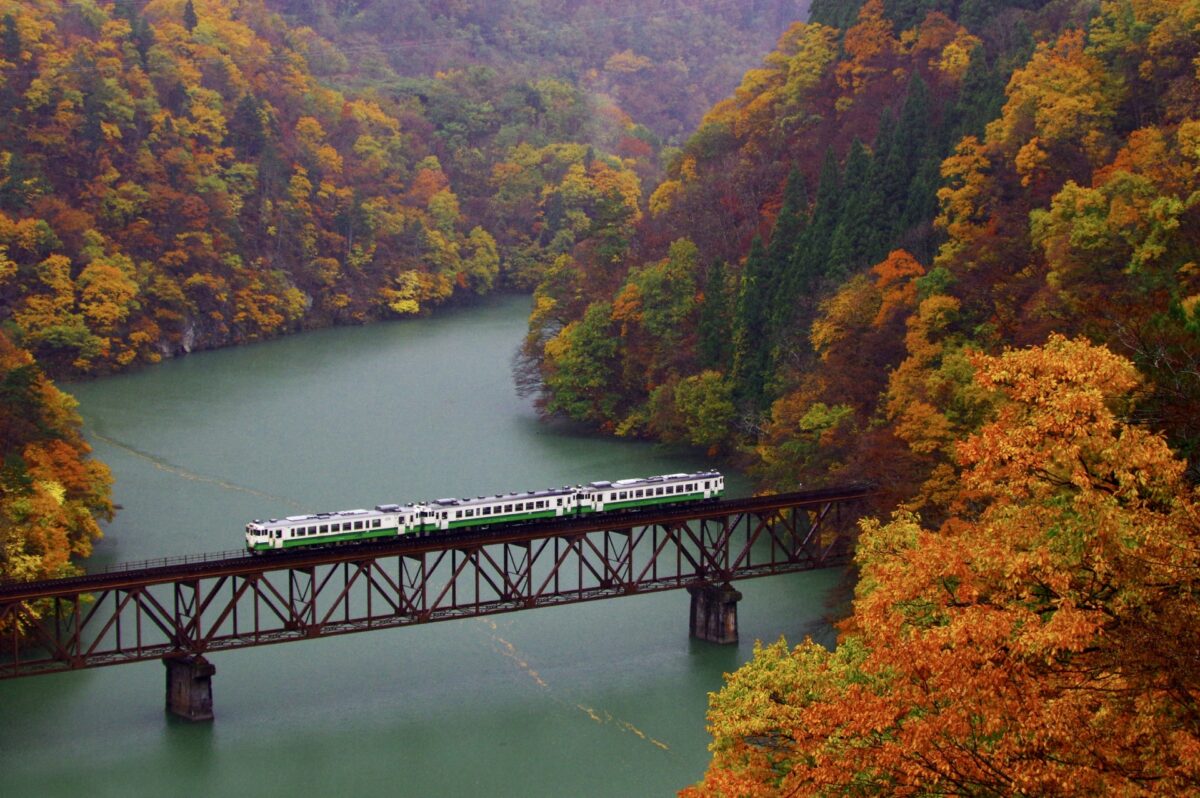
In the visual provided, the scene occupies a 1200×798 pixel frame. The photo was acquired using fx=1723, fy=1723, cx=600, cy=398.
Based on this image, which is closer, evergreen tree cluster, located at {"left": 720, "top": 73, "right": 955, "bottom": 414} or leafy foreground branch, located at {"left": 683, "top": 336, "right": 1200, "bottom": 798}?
leafy foreground branch, located at {"left": 683, "top": 336, "right": 1200, "bottom": 798}

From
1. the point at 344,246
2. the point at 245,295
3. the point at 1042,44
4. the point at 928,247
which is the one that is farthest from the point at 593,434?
the point at 344,246

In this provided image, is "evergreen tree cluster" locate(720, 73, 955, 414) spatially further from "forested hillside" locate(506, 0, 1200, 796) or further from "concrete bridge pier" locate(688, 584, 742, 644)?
"concrete bridge pier" locate(688, 584, 742, 644)

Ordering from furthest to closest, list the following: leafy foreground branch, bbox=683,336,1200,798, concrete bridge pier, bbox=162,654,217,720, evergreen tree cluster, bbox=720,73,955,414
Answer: evergreen tree cluster, bbox=720,73,955,414
concrete bridge pier, bbox=162,654,217,720
leafy foreground branch, bbox=683,336,1200,798

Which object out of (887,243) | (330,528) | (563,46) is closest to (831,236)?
(887,243)

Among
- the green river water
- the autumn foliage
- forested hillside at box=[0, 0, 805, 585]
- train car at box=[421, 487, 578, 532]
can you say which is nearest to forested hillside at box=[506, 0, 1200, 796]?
the green river water

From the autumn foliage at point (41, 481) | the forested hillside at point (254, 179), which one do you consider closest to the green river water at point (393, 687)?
the autumn foliage at point (41, 481)

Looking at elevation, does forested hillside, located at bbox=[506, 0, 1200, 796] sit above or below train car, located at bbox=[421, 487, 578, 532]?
above

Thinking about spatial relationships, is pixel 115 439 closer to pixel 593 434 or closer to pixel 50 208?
pixel 593 434
